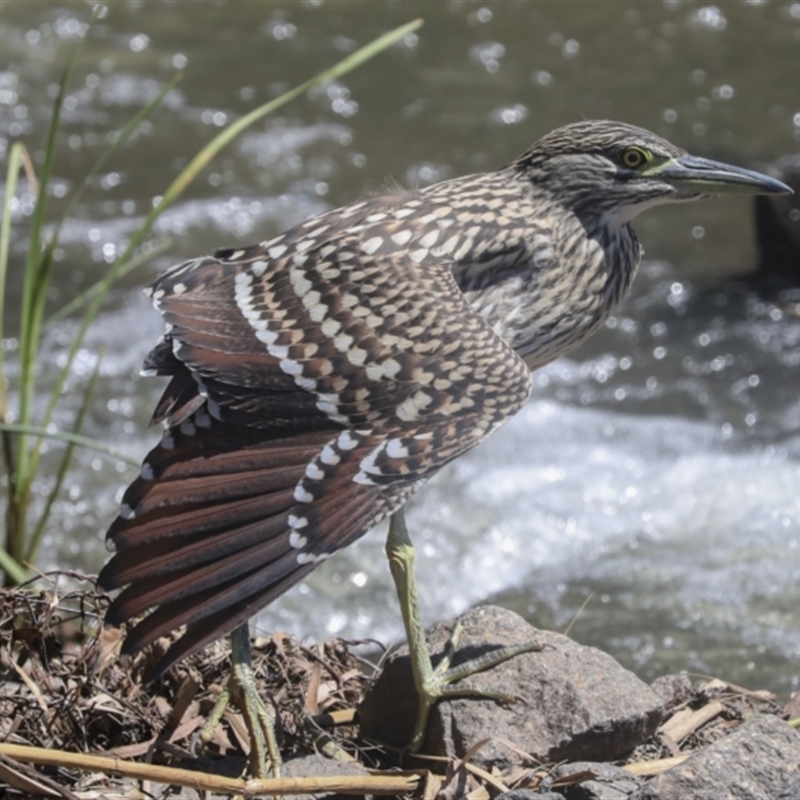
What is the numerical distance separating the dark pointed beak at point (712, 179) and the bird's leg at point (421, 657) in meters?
1.20

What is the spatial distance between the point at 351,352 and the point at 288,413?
245 mm

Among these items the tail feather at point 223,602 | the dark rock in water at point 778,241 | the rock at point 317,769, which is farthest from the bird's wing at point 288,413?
the dark rock in water at point 778,241

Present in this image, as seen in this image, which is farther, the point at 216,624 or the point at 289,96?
the point at 289,96

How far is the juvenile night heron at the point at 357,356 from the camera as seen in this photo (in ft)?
9.34

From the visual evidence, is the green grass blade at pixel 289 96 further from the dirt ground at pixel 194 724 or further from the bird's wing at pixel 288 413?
the dirt ground at pixel 194 724

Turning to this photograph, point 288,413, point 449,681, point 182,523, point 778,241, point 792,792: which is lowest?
point 778,241

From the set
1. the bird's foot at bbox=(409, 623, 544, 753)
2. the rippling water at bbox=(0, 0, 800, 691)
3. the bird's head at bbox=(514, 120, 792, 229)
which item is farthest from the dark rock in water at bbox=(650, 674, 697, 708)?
the bird's head at bbox=(514, 120, 792, 229)

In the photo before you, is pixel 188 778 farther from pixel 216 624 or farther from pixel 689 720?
pixel 689 720

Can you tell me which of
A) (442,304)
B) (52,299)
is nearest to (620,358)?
(52,299)

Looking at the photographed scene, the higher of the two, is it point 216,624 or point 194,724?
point 216,624

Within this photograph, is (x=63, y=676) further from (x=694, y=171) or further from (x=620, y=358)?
(x=620, y=358)

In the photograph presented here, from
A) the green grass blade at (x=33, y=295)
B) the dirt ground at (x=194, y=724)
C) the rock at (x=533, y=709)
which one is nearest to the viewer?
the dirt ground at (x=194, y=724)

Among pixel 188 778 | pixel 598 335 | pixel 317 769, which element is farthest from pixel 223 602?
pixel 598 335

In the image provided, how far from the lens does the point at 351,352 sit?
127 inches
